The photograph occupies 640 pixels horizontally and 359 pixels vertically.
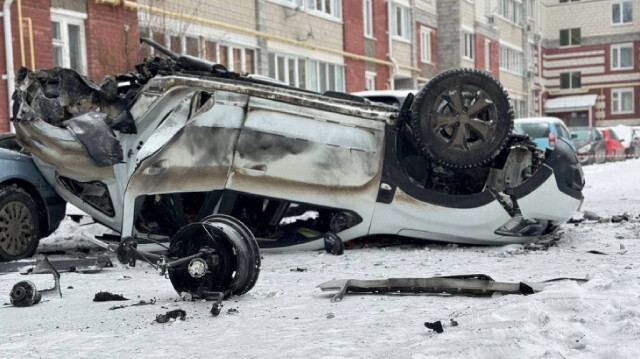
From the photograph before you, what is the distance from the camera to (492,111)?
711 centimetres

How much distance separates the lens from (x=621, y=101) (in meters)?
56.6

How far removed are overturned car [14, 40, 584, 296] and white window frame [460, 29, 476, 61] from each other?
3060 centimetres

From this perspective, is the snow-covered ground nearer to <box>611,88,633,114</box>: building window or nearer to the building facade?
the building facade

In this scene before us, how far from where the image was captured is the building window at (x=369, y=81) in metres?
28.1

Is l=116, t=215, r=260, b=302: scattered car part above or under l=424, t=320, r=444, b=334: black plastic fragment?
above

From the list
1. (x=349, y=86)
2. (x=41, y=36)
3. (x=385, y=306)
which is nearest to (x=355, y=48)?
(x=349, y=86)

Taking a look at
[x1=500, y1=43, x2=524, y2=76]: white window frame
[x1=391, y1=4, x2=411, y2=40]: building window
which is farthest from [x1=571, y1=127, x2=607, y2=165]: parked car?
[x1=500, y1=43, x2=524, y2=76]: white window frame

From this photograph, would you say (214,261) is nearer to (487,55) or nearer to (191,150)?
(191,150)

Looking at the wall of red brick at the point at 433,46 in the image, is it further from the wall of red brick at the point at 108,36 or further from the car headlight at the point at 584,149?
the wall of red brick at the point at 108,36

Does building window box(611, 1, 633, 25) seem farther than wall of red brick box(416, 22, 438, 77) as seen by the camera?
Yes

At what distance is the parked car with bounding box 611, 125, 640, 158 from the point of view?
108ft

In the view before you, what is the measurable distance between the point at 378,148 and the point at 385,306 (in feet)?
8.87

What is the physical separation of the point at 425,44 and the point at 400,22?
119 inches

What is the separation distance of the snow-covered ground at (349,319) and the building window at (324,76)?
1812 centimetres
